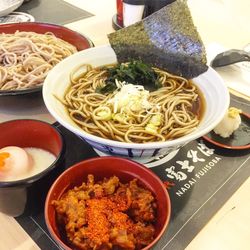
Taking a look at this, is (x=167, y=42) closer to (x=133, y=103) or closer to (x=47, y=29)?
(x=133, y=103)

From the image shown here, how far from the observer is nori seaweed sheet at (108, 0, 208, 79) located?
105cm

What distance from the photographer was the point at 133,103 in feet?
3.09

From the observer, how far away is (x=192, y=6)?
6.70 feet

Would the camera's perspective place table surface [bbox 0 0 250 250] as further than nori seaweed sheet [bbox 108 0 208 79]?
No

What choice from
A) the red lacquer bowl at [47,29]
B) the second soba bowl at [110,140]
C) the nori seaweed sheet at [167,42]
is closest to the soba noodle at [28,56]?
the red lacquer bowl at [47,29]

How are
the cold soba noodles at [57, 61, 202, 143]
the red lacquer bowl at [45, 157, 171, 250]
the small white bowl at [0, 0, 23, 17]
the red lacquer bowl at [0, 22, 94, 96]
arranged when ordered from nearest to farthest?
the red lacquer bowl at [45, 157, 171, 250]
the cold soba noodles at [57, 61, 202, 143]
the red lacquer bowl at [0, 22, 94, 96]
the small white bowl at [0, 0, 23, 17]

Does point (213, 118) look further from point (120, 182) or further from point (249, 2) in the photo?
point (249, 2)

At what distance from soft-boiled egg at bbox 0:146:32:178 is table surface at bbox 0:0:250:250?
0.39 feet

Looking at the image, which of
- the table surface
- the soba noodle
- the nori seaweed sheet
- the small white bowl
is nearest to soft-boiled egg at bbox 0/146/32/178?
the table surface

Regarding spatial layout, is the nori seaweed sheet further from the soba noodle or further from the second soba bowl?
the soba noodle

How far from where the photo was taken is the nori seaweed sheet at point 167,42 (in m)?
1.05

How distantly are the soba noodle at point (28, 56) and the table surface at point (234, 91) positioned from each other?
0.37ft

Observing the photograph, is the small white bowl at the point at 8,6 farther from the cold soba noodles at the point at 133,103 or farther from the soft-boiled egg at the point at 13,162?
the soft-boiled egg at the point at 13,162

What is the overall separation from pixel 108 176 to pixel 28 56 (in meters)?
0.69
